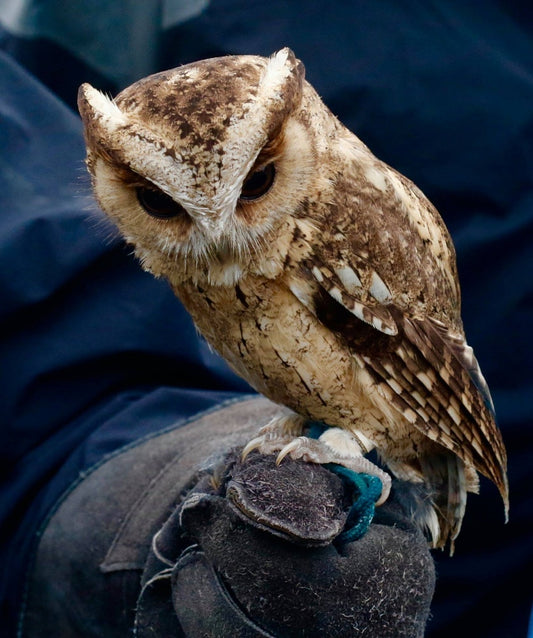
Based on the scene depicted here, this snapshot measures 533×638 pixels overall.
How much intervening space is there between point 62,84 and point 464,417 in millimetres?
1703

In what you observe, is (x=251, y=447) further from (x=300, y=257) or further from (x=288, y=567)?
(x=300, y=257)

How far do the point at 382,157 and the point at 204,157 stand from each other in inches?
51.2

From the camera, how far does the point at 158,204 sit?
36.8 inches

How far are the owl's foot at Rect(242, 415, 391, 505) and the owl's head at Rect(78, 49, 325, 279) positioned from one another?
12.7 inches

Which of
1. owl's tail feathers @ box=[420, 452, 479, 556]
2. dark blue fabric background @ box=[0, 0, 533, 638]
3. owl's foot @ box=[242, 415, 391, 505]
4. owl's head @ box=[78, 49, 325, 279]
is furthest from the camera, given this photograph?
dark blue fabric background @ box=[0, 0, 533, 638]

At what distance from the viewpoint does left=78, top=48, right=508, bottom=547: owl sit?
0.86 meters

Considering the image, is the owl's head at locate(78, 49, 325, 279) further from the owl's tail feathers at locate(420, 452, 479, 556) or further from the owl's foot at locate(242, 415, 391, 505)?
the owl's tail feathers at locate(420, 452, 479, 556)

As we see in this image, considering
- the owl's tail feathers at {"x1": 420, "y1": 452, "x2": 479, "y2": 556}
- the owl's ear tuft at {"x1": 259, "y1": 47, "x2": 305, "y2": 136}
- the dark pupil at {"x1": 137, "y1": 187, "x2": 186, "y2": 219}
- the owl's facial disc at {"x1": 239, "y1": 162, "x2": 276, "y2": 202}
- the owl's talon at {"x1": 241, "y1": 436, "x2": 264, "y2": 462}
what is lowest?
the owl's tail feathers at {"x1": 420, "y1": 452, "x2": 479, "y2": 556}

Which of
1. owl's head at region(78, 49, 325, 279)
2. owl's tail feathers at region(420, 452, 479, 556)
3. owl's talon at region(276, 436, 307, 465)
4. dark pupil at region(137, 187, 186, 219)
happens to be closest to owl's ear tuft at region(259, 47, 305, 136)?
owl's head at region(78, 49, 325, 279)

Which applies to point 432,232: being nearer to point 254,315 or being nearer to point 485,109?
point 254,315

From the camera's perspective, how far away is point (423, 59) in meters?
1.94

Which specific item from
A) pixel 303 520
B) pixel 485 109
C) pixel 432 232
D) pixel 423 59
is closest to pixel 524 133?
pixel 485 109

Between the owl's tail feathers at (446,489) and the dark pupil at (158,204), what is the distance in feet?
2.33

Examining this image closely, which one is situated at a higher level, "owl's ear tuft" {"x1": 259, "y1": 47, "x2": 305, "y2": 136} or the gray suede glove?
"owl's ear tuft" {"x1": 259, "y1": 47, "x2": 305, "y2": 136}
